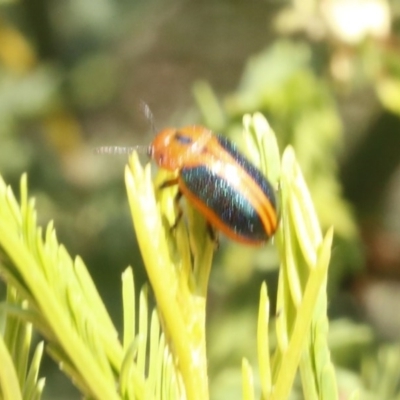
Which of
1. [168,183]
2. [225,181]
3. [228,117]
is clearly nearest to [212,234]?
[168,183]

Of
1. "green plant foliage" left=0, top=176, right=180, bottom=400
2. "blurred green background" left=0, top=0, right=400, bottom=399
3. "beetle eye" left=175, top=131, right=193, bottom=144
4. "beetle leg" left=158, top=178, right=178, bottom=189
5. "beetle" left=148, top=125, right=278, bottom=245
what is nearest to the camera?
"green plant foliage" left=0, top=176, right=180, bottom=400

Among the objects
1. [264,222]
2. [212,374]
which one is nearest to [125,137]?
[212,374]

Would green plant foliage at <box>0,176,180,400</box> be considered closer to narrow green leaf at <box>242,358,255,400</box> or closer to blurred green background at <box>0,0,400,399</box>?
narrow green leaf at <box>242,358,255,400</box>

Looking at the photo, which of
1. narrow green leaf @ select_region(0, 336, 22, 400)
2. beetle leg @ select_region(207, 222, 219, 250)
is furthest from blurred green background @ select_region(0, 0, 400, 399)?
narrow green leaf @ select_region(0, 336, 22, 400)

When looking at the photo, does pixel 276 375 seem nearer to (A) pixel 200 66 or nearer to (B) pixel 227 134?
(B) pixel 227 134

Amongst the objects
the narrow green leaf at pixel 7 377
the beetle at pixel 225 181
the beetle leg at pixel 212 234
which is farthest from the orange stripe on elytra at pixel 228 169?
the narrow green leaf at pixel 7 377

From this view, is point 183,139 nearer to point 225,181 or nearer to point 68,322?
point 225,181
